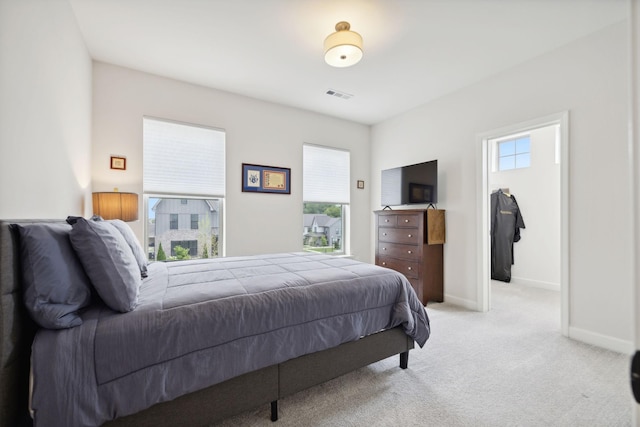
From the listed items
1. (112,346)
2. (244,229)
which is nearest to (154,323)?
(112,346)

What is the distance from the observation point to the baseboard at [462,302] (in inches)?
134

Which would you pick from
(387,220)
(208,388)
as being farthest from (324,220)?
(208,388)

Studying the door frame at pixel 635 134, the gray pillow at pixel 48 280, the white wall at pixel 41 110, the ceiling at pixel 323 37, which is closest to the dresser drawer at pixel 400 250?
the ceiling at pixel 323 37

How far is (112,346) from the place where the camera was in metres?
1.12

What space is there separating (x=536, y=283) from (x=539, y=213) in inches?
44.5

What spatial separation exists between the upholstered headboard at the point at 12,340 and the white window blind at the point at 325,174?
341 cm

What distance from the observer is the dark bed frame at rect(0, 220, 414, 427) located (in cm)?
102

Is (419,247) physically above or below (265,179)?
below

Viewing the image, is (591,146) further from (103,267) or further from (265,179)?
(103,267)

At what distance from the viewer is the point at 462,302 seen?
11.7 ft

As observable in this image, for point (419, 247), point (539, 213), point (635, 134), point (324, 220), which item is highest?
point (635, 134)

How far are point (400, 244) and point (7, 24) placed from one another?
3.88 meters

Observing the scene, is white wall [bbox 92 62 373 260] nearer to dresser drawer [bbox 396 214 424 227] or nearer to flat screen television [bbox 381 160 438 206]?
flat screen television [bbox 381 160 438 206]

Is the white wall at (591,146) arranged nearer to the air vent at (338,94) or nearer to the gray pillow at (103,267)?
the air vent at (338,94)
